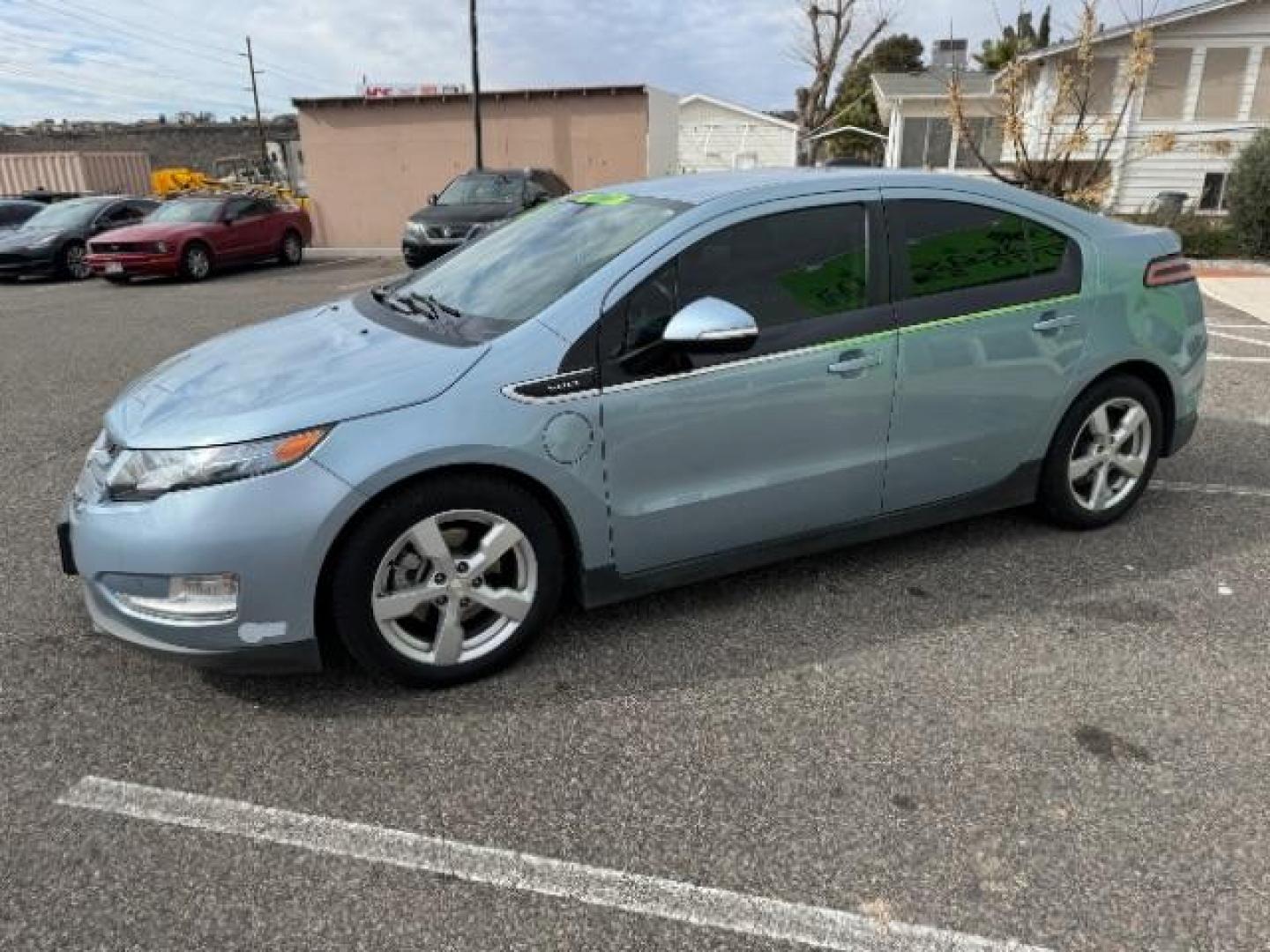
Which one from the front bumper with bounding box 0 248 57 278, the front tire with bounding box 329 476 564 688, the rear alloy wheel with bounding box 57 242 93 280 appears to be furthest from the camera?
the rear alloy wheel with bounding box 57 242 93 280

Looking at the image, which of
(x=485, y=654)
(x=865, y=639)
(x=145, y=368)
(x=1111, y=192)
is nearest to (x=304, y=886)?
(x=485, y=654)

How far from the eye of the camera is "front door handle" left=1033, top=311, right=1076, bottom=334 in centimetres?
384

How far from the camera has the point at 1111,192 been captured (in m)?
22.6

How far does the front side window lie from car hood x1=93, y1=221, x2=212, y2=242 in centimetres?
1503

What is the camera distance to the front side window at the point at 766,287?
10.3 feet

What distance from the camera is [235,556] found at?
2.73 m

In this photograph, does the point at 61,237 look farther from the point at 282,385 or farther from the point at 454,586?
the point at 454,586

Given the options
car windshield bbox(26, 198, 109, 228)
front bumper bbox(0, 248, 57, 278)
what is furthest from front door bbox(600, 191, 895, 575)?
car windshield bbox(26, 198, 109, 228)

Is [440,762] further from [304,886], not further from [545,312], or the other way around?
[545,312]

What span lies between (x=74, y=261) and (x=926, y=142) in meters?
26.4

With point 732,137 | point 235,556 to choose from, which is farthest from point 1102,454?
point 732,137

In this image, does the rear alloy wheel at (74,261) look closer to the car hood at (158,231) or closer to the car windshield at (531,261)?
the car hood at (158,231)

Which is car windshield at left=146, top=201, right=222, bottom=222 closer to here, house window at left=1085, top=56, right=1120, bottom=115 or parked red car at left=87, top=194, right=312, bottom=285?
parked red car at left=87, top=194, right=312, bottom=285

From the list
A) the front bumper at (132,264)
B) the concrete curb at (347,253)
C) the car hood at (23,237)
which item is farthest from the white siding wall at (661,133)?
the car hood at (23,237)
